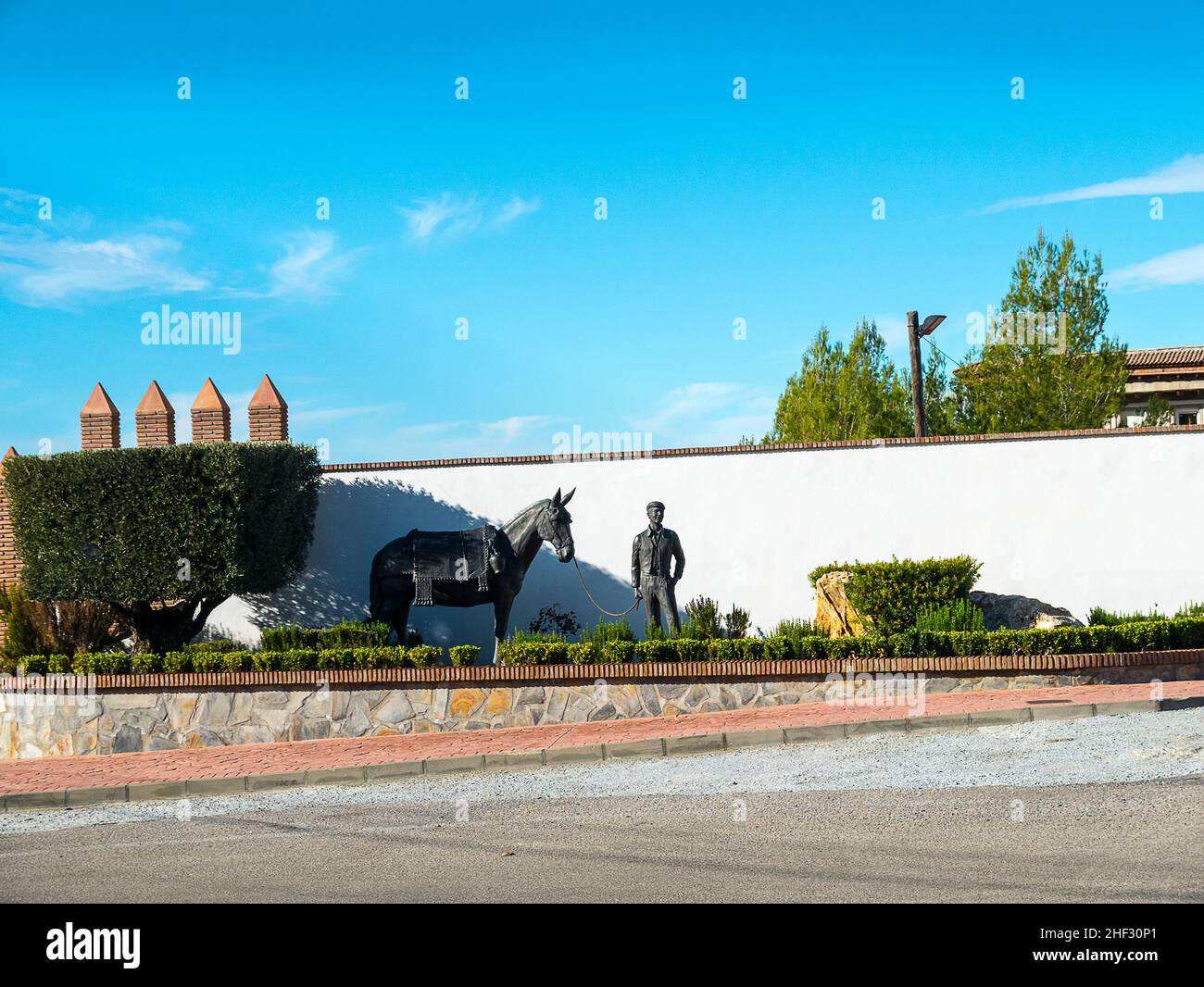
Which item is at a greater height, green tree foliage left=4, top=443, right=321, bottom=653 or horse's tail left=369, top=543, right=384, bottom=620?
green tree foliage left=4, top=443, right=321, bottom=653

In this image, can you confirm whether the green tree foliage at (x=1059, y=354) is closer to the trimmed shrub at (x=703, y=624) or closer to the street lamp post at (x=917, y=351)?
the street lamp post at (x=917, y=351)

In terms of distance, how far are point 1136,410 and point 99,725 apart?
44.3m

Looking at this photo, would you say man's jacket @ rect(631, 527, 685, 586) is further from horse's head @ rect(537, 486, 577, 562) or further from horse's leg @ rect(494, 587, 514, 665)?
horse's leg @ rect(494, 587, 514, 665)

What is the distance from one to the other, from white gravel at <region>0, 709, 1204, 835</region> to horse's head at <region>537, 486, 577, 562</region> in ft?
17.9

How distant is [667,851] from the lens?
811 cm

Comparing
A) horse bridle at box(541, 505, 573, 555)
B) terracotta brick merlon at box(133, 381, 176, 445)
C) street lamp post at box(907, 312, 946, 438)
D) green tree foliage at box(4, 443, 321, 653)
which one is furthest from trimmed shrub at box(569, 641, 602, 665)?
street lamp post at box(907, 312, 946, 438)

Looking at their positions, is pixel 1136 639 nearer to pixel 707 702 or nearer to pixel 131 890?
pixel 707 702

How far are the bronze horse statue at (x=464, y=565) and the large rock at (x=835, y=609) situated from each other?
12.6ft

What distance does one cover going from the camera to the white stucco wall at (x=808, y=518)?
18656 mm

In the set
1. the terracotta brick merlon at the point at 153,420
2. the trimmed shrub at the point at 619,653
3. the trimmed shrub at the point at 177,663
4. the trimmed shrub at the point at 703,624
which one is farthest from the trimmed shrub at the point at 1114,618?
the terracotta brick merlon at the point at 153,420

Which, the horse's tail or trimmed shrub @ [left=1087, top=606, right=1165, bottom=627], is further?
the horse's tail

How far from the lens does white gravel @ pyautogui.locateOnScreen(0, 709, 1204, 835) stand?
10164 millimetres

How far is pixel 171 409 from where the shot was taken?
20016mm

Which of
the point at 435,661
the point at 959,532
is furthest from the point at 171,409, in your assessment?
the point at 959,532
